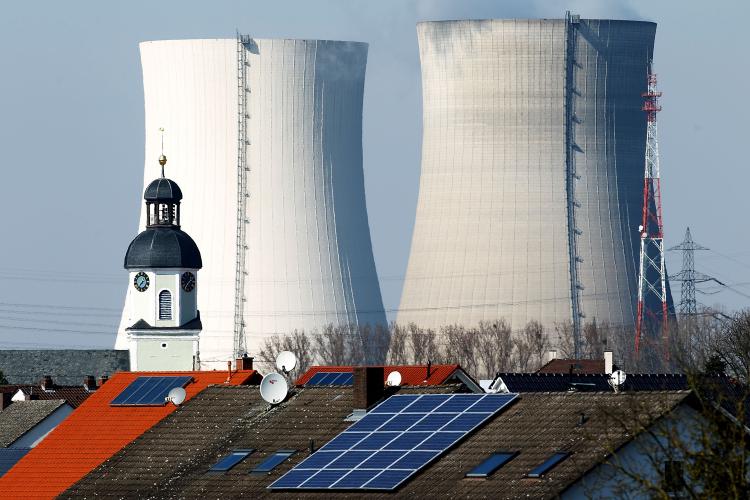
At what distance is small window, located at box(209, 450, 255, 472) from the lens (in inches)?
926

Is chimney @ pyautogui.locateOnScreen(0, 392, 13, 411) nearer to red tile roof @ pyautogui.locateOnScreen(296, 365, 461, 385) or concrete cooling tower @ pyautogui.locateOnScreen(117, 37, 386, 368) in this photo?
red tile roof @ pyautogui.locateOnScreen(296, 365, 461, 385)

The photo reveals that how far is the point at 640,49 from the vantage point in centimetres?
6844

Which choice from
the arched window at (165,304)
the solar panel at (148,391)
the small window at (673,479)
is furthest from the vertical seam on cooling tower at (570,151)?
the small window at (673,479)

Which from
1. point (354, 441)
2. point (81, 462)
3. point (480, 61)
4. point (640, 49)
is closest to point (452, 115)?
point (480, 61)

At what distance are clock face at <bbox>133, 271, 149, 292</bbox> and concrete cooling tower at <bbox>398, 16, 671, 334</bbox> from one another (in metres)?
14.7

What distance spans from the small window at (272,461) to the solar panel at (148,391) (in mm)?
6843

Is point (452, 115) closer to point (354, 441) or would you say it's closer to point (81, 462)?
point (81, 462)

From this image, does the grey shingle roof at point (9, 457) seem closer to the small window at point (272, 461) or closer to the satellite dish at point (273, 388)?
the satellite dish at point (273, 388)

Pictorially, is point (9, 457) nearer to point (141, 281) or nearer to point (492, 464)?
point (492, 464)

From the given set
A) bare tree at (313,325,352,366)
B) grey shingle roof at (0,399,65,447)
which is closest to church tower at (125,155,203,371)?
grey shingle roof at (0,399,65,447)

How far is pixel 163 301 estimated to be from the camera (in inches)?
2088

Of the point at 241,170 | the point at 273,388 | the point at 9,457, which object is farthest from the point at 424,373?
the point at 241,170

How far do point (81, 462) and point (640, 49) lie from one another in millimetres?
42101

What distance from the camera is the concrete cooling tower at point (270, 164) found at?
222 feet
